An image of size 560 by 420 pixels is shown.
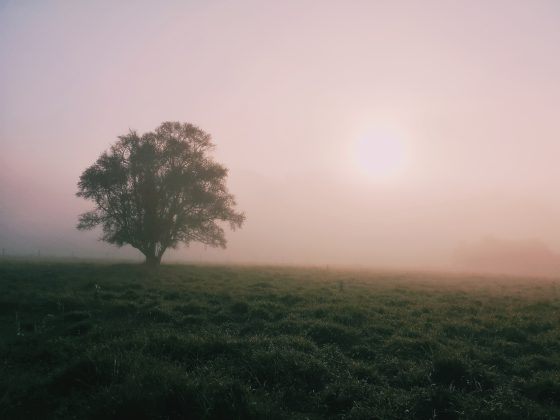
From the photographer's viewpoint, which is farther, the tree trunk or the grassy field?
the tree trunk

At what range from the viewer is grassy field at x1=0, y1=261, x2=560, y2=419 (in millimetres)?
6676

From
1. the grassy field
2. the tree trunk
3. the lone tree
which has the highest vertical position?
the lone tree

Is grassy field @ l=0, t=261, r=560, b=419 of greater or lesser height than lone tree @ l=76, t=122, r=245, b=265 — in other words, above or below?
below

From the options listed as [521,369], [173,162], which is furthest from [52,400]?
[173,162]

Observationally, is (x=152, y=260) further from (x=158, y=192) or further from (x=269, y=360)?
(x=269, y=360)

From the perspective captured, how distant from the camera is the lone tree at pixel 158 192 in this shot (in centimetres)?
3591

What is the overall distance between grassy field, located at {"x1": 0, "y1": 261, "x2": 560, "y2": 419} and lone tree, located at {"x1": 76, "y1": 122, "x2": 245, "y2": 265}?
20678 mm

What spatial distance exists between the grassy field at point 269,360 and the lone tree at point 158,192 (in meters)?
20.7

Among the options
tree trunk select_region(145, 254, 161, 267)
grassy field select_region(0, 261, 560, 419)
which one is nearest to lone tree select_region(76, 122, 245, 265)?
tree trunk select_region(145, 254, 161, 267)

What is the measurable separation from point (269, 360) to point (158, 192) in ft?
103

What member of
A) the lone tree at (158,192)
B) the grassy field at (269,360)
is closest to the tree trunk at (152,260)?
the lone tree at (158,192)

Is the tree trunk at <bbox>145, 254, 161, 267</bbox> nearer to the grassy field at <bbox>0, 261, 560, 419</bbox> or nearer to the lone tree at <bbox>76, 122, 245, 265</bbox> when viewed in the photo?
the lone tree at <bbox>76, 122, 245, 265</bbox>

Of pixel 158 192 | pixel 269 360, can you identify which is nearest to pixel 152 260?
pixel 158 192

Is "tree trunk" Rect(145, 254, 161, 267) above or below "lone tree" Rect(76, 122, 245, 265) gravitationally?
below
